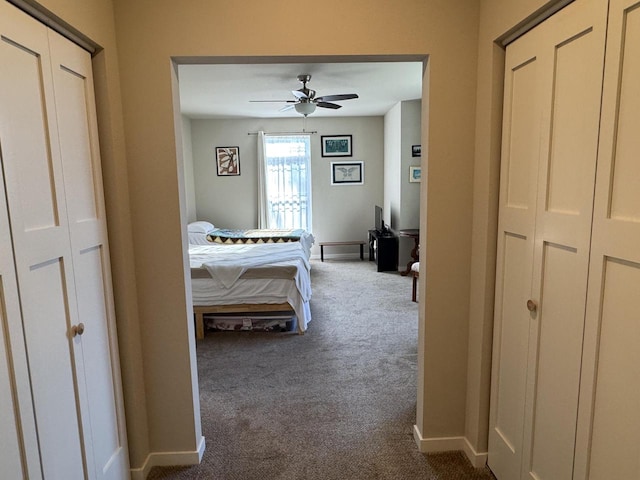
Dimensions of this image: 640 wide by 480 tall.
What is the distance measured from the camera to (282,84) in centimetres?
422

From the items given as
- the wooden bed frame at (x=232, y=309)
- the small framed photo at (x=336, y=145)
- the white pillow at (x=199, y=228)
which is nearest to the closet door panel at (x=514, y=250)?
the wooden bed frame at (x=232, y=309)

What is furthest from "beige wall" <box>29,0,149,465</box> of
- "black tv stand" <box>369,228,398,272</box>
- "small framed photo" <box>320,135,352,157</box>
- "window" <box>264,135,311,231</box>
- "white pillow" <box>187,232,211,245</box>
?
"small framed photo" <box>320,135,352,157</box>

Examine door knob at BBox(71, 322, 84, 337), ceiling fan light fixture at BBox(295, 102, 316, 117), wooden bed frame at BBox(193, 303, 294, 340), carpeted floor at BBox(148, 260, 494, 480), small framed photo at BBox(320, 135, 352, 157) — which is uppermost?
ceiling fan light fixture at BBox(295, 102, 316, 117)

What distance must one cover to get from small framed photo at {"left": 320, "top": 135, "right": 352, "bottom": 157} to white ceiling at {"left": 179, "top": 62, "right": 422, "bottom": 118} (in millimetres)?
736

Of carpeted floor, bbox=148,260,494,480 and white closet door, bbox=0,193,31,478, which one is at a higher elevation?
white closet door, bbox=0,193,31,478

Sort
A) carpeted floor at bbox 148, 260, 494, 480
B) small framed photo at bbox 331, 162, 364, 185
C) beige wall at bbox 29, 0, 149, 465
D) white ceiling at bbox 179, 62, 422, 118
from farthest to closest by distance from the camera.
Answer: small framed photo at bbox 331, 162, 364, 185 → white ceiling at bbox 179, 62, 422, 118 → carpeted floor at bbox 148, 260, 494, 480 → beige wall at bbox 29, 0, 149, 465

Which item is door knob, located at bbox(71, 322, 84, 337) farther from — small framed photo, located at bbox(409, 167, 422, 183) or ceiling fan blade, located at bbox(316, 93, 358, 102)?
small framed photo, located at bbox(409, 167, 422, 183)

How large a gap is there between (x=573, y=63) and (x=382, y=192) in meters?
5.56

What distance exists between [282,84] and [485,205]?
318 centimetres

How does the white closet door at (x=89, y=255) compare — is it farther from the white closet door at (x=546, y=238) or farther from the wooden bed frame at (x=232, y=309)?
the wooden bed frame at (x=232, y=309)

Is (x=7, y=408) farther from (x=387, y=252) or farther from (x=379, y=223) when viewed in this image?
(x=379, y=223)

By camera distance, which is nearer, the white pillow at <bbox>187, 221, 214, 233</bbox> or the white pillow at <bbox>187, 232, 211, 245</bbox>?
the white pillow at <bbox>187, 232, 211, 245</bbox>

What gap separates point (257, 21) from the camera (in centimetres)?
162

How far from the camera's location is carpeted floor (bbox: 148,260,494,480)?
6.14ft
